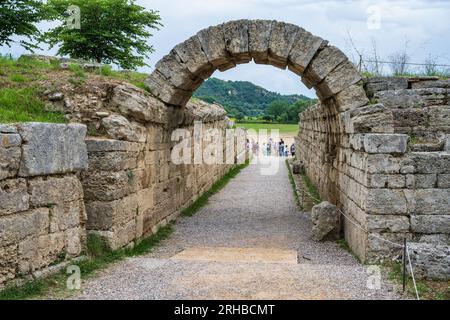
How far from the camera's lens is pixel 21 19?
679 inches

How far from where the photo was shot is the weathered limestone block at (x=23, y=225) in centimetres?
558

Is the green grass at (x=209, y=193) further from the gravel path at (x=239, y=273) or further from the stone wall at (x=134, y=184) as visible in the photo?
the gravel path at (x=239, y=273)

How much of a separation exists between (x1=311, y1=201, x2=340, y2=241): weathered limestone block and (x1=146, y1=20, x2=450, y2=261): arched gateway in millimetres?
229

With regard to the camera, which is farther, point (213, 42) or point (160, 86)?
point (160, 86)

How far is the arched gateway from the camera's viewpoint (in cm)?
757

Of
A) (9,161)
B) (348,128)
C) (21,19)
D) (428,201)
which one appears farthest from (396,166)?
(21,19)

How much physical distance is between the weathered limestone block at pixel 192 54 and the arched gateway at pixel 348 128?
20 millimetres

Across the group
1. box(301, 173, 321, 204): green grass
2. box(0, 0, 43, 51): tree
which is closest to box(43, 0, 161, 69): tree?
box(0, 0, 43, 51): tree

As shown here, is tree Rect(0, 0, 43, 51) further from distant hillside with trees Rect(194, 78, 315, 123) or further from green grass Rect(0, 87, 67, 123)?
distant hillside with trees Rect(194, 78, 315, 123)

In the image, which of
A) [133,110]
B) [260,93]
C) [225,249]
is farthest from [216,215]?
[260,93]

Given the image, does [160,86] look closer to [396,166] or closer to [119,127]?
[119,127]

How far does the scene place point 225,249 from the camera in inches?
371

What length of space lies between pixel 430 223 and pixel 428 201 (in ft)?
1.09

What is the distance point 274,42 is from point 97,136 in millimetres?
3891
